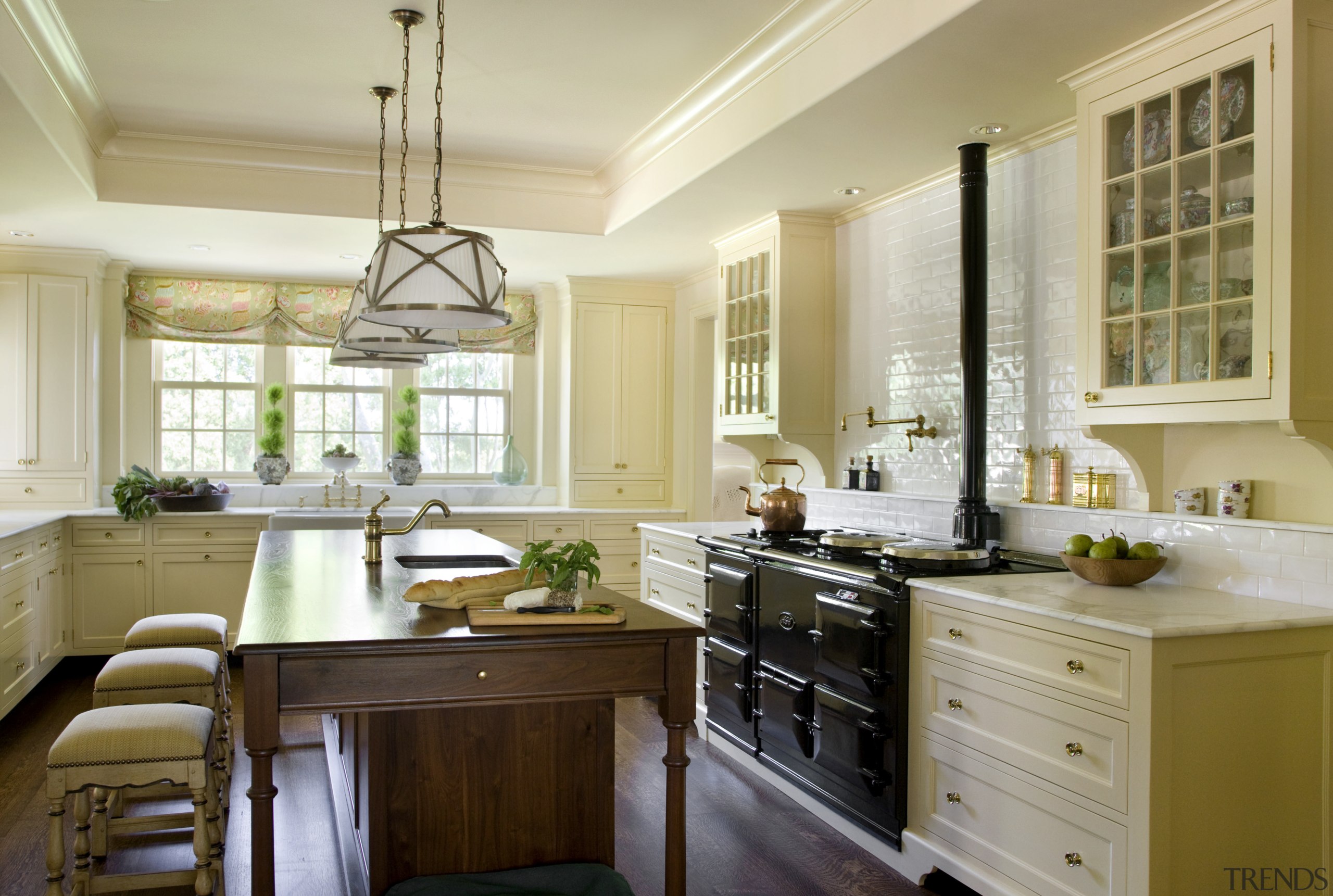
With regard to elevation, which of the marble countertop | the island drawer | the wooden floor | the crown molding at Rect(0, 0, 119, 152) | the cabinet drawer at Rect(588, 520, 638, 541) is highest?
the crown molding at Rect(0, 0, 119, 152)

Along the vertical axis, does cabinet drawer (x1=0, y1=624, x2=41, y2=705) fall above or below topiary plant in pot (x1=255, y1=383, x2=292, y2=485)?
below

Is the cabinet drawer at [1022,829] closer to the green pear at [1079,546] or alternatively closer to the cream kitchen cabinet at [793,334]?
the green pear at [1079,546]

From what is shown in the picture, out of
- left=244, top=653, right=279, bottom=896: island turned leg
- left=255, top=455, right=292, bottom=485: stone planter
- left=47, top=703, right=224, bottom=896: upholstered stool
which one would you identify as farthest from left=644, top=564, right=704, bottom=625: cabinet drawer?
left=255, top=455, right=292, bottom=485: stone planter

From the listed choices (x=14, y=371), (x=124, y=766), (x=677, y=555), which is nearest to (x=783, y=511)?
(x=677, y=555)

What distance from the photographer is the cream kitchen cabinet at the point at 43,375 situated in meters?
6.23

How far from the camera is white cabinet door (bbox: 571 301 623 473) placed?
7.24 metres

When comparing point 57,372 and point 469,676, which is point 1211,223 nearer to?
point 469,676

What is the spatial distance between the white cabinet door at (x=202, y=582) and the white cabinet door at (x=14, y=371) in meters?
1.11

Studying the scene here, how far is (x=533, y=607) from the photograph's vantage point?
7.91 ft

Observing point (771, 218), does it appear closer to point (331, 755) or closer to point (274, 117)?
point (274, 117)

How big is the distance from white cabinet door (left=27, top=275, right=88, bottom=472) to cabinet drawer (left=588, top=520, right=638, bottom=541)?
11.1ft

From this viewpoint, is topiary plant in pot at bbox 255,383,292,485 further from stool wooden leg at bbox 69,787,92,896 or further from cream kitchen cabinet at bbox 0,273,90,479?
stool wooden leg at bbox 69,787,92,896

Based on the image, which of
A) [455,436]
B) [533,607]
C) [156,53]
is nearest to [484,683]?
[533,607]

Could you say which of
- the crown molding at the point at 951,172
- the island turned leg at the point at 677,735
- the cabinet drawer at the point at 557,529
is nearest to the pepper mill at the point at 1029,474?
the crown molding at the point at 951,172
